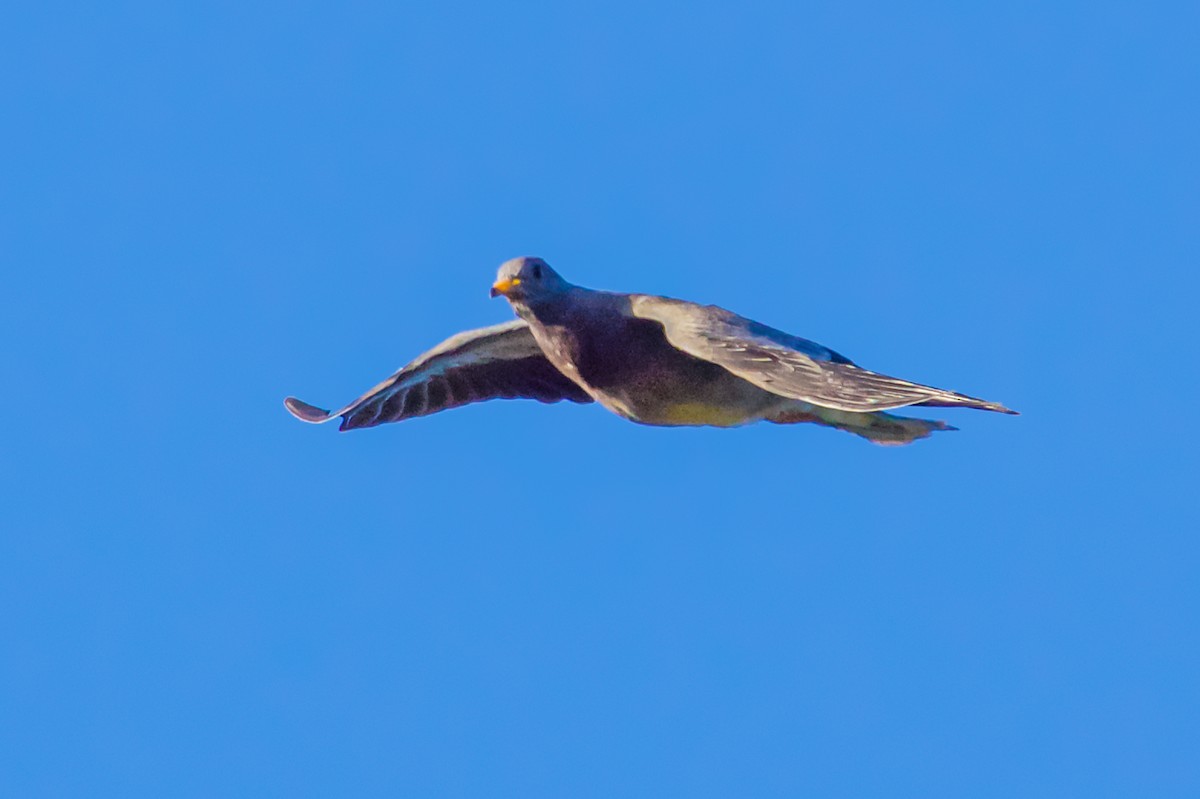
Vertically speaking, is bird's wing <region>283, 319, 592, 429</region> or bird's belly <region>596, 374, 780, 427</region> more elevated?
bird's wing <region>283, 319, 592, 429</region>

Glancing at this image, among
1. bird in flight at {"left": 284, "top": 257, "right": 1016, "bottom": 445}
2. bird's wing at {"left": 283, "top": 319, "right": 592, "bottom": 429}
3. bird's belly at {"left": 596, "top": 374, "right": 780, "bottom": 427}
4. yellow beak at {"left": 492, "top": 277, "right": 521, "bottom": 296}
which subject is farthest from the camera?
bird's wing at {"left": 283, "top": 319, "right": 592, "bottom": 429}

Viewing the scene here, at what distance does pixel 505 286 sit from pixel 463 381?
1802 mm

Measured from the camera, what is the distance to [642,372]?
1228cm

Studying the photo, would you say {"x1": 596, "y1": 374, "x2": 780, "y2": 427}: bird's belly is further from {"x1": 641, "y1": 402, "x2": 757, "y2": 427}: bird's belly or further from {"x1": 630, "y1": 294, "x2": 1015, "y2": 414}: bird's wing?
{"x1": 630, "y1": 294, "x2": 1015, "y2": 414}: bird's wing

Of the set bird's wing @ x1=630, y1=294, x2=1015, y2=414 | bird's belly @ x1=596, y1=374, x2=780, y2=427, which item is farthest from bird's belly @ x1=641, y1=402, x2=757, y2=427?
bird's wing @ x1=630, y1=294, x2=1015, y2=414

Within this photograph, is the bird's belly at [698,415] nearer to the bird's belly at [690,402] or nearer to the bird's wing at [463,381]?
the bird's belly at [690,402]

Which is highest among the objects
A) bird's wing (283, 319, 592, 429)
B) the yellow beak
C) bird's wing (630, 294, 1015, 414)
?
bird's wing (283, 319, 592, 429)

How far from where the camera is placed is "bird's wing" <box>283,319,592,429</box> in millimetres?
13289

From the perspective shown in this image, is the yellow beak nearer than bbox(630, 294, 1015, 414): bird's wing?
No

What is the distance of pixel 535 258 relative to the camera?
12289mm

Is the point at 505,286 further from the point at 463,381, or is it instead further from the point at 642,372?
the point at 463,381

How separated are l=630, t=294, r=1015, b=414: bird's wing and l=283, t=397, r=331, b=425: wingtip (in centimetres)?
262

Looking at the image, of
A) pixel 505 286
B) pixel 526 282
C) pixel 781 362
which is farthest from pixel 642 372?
pixel 781 362

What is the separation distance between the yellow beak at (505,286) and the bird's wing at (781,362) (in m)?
0.83
